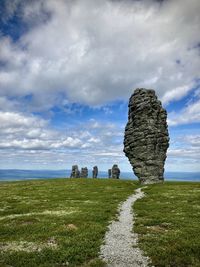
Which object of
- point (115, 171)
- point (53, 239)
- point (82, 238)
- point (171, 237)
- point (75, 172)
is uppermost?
point (115, 171)

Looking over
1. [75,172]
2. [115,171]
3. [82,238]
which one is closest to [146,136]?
[115,171]

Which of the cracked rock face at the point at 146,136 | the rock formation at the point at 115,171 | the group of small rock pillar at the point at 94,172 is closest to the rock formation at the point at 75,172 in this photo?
the group of small rock pillar at the point at 94,172

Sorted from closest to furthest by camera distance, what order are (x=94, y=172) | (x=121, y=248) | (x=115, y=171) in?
(x=121, y=248), (x=115, y=171), (x=94, y=172)

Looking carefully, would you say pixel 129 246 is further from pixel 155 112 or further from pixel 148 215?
pixel 155 112

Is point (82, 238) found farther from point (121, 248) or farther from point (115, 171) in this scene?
point (115, 171)

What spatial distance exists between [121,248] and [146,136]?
79.8 m

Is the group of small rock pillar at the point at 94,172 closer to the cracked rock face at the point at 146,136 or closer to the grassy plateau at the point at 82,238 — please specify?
the cracked rock face at the point at 146,136

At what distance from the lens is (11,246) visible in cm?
2336

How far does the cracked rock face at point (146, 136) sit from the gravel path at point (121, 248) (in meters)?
66.8

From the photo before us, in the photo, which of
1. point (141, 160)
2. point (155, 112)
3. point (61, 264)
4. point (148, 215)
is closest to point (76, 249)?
point (61, 264)

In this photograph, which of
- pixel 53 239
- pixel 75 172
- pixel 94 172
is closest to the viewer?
pixel 53 239

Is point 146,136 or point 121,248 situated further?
point 146,136

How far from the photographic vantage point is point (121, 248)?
21.9 meters

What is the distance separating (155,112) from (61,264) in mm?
89462
